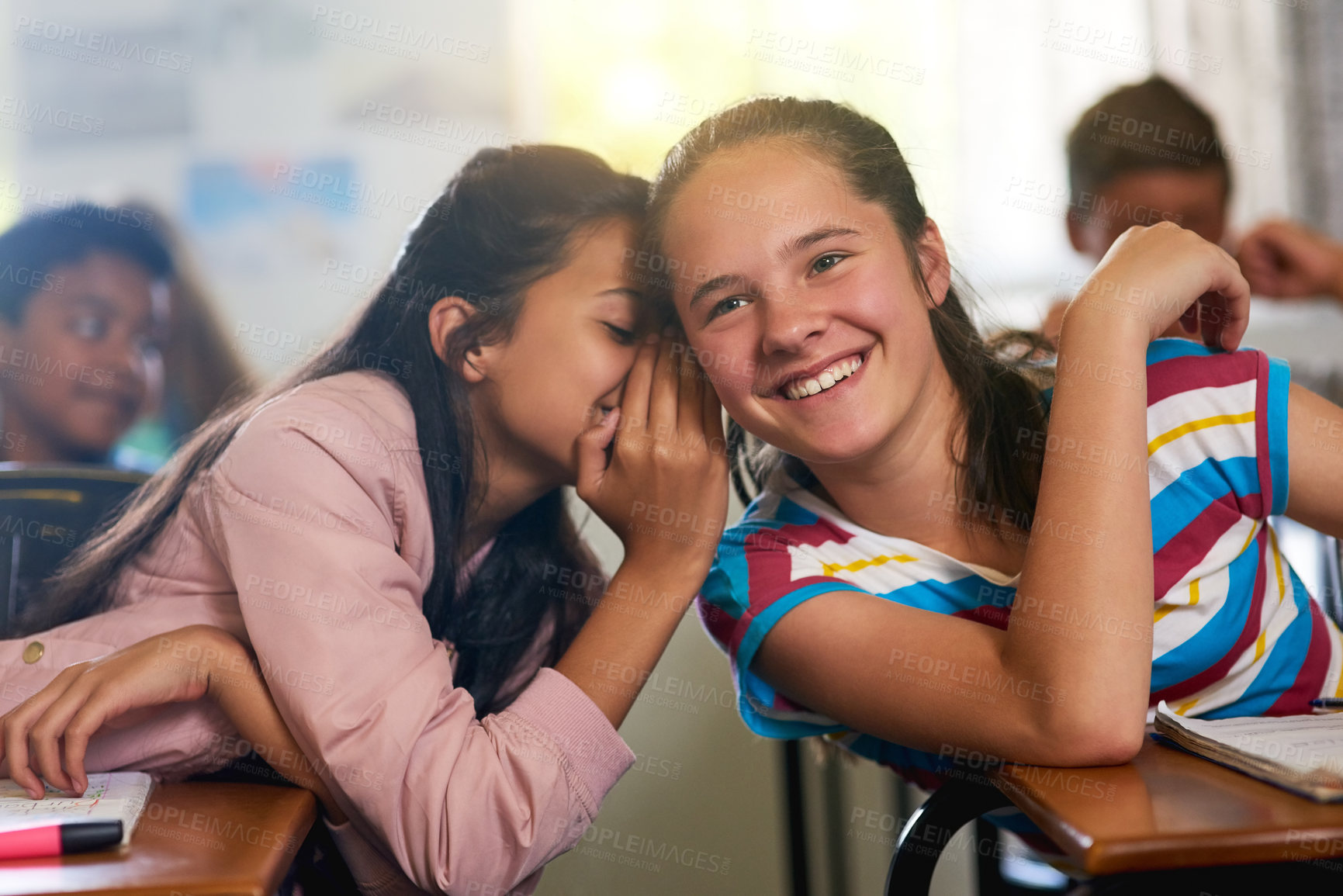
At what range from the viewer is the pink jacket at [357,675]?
807 millimetres

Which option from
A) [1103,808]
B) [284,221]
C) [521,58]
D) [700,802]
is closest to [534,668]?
[700,802]

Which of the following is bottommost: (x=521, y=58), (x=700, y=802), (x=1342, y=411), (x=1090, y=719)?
(x=700, y=802)

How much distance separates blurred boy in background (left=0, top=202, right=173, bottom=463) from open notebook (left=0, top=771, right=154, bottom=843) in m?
1.07

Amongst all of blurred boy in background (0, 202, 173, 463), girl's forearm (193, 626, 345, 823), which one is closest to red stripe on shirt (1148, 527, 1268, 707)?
girl's forearm (193, 626, 345, 823)

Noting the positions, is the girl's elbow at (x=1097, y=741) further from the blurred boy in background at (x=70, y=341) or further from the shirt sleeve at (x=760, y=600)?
the blurred boy in background at (x=70, y=341)

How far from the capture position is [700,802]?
160 centimetres

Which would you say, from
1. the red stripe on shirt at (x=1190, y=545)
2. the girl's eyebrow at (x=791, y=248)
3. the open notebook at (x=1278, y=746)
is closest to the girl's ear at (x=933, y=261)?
the girl's eyebrow at (x=791, y=248)

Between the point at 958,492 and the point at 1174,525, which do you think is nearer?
the point at 1174,525

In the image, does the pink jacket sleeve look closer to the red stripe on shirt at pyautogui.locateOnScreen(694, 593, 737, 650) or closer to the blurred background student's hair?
the red stripe on shirt at pyautogui.locateOnScreen(694, 593, 737, 650)

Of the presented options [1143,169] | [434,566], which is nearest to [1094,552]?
[434,566]

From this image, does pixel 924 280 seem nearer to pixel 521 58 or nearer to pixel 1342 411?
pixel 1342 411

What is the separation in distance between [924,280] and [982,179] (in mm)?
1719

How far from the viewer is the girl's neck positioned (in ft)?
3.41

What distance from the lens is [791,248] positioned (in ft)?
3.19
